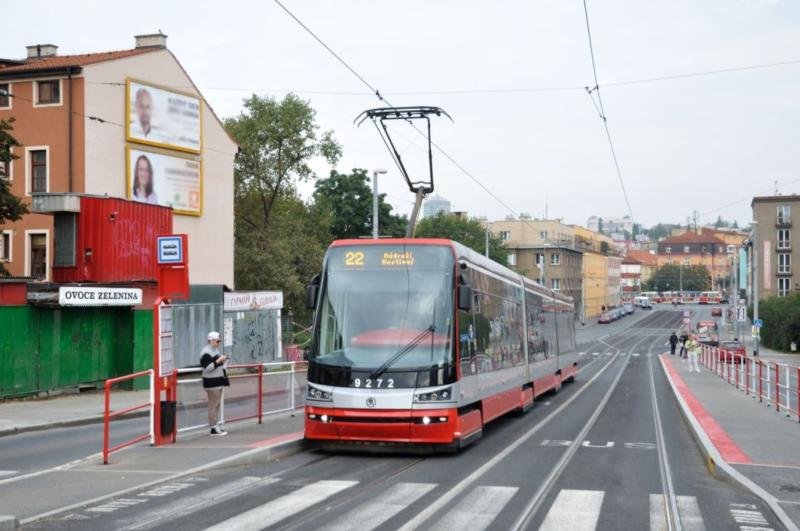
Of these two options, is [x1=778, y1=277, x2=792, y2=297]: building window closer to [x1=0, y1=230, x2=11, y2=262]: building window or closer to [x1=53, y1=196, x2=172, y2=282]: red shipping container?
[x1=0, y1=230, x2=11, y2=262]: building window

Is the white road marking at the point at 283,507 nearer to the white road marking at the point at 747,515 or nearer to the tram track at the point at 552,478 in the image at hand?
the tram track at the point at 552,478

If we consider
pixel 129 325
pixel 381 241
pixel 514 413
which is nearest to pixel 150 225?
pixel 129 325

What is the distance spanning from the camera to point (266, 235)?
62.2m

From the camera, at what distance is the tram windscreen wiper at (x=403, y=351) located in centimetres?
1379

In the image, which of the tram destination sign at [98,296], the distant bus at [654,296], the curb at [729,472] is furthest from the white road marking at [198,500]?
the distant bus at [654,296]

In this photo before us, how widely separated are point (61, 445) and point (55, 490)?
6.03 metres

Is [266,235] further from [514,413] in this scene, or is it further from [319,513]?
[319,513]

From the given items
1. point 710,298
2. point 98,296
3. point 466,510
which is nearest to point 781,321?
point 98,296

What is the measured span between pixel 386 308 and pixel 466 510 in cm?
499

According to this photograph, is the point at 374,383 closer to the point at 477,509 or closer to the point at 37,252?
the point at 477,509

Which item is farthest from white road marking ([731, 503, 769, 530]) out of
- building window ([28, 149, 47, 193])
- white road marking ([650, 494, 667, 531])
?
building window ([28, 149, 47, 193])

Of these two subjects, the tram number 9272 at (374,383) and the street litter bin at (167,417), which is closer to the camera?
the tram number 9272 at (374,383)

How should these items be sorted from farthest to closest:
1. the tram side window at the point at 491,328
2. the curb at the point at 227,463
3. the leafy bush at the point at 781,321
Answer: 1. the leafy bush at the point at 781,321
2. the tram side window at the point at 491,328
3. the curb at the point at 227,463

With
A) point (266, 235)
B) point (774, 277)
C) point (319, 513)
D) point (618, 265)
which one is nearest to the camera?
point (319, 513)
